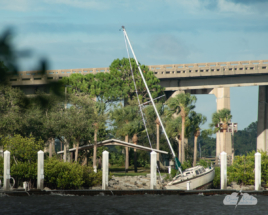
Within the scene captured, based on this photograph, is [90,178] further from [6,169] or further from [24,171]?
[6,169]

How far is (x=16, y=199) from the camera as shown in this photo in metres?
30.0

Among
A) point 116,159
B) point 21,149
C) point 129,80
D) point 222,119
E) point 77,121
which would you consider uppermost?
point 129,80

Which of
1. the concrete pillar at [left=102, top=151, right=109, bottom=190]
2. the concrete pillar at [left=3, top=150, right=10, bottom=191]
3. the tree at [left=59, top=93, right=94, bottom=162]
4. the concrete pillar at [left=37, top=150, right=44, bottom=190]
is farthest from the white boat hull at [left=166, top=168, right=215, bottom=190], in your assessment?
the tree at [left=59, top=93, right=94, bottom=162]

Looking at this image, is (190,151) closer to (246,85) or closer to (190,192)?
(246,85)

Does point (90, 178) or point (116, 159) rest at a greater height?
point (90, 178)

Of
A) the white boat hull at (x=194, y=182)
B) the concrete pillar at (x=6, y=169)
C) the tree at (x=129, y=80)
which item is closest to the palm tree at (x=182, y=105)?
the tree at (x=129, y=80)

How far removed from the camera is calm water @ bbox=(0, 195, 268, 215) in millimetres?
25991

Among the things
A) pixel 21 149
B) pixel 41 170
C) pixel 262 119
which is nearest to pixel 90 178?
pixel 41 170

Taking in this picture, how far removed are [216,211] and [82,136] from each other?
22931 millimetres

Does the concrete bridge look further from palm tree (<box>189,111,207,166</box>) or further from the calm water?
the calm water

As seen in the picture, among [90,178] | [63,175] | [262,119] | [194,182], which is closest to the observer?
[63,175]

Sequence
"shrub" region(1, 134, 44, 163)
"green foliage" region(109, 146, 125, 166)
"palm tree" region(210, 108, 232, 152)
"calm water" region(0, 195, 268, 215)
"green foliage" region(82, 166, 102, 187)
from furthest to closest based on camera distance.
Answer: "palm tree" region(210, 108, 232, 152), "green foliage" region(109, 146, 125, 166), "shrub" region(1, 134, 44, 163), "green foliage" region(82, 166, 102, 187), "calm water" region(0, 195, 268, 215)

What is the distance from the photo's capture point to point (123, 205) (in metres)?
28.2

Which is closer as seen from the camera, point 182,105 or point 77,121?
point 77,121
